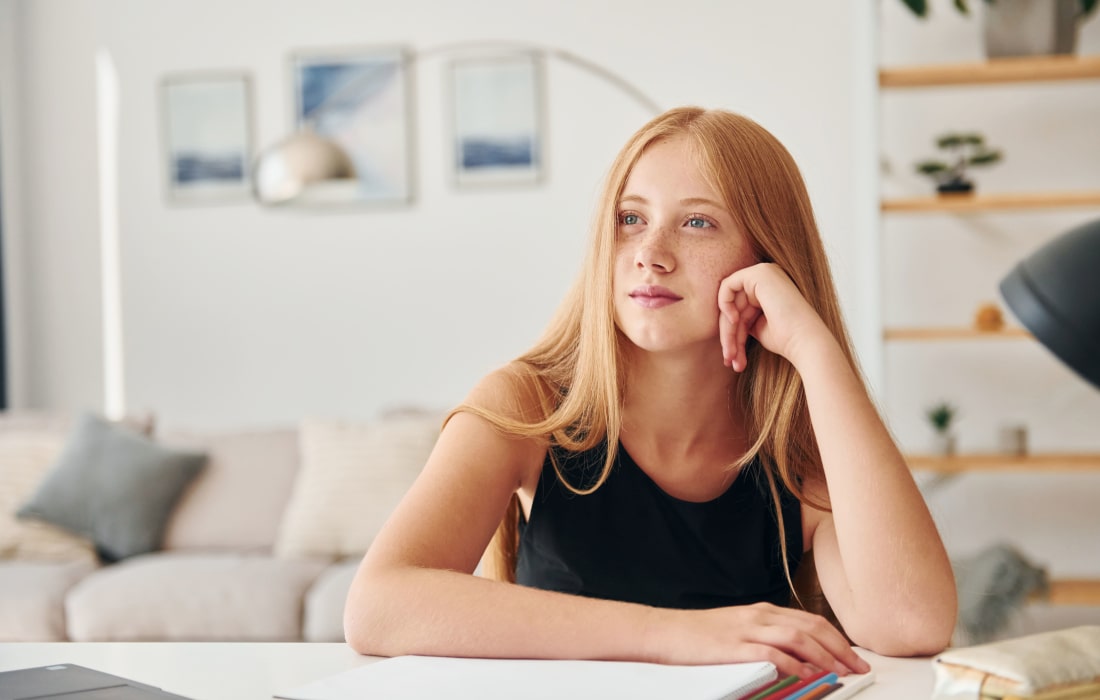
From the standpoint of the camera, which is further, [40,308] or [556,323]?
[40,308]

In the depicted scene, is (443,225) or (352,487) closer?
(352,487)

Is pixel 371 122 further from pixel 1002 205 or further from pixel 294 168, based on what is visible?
pixel 1002 205

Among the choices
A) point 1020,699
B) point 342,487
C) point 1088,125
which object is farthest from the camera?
point 1088,125

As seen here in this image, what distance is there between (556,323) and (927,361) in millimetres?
2611

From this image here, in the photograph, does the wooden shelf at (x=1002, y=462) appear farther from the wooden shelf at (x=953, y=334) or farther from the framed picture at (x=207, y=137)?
the framed picture at (x=207, y=137)

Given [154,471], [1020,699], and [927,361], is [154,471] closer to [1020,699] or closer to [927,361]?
[927,361]

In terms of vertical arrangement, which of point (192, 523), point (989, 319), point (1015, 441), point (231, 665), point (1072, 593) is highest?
point (989, 319)

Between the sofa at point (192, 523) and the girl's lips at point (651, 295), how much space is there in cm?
188

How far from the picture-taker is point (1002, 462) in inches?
133

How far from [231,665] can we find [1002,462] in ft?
9.43

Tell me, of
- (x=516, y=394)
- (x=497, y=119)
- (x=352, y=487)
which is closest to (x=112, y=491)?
(x=352, y=487)

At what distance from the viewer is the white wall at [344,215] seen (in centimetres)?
395

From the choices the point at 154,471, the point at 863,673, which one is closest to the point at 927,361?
the point at 154,471

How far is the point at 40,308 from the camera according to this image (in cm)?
441
